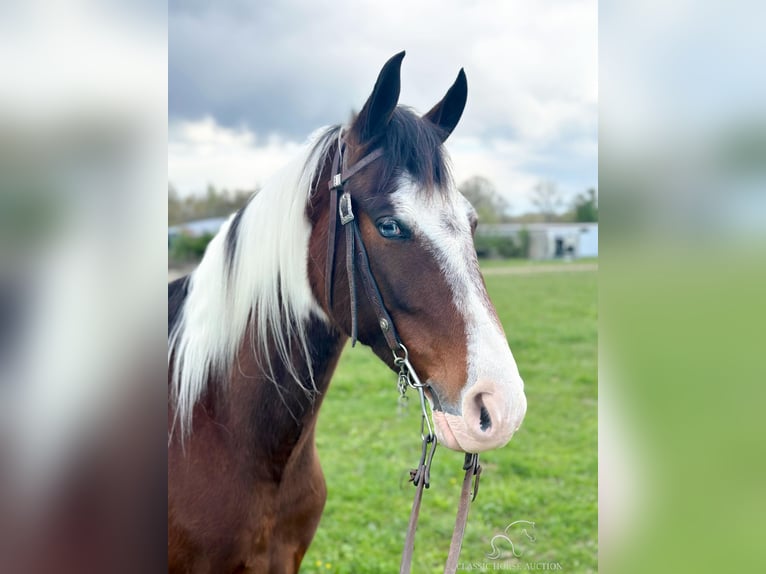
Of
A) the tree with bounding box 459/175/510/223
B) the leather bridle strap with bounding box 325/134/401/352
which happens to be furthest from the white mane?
the tree with bounding box 459/175/510/223

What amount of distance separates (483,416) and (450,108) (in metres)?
1.02

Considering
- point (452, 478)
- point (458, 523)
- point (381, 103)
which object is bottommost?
point (452, 478)

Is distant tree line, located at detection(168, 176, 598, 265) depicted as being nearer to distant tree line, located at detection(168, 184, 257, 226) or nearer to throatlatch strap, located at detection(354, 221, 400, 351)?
distant tree line, located at detection(168, 184, 257, 226)

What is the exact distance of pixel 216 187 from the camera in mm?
5500

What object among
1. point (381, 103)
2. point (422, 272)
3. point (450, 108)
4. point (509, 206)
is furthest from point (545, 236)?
point (422, 272)

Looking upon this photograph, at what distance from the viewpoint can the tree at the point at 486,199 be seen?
22.0 ft

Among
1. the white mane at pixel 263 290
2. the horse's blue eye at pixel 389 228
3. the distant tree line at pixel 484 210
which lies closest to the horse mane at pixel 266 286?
the white mane at pixel 263 290

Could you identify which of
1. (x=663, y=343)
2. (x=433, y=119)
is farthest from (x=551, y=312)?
(x=663, y=343)

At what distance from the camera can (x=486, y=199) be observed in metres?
7.52

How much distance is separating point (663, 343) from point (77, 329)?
2.62ft

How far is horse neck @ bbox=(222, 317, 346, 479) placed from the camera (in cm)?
166

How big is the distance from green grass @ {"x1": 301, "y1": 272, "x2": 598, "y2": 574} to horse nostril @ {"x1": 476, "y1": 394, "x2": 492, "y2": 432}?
7.64 feet

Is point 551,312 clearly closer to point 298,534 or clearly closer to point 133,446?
point 298,534

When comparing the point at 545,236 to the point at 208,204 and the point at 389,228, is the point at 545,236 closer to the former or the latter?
the point at 208,204
